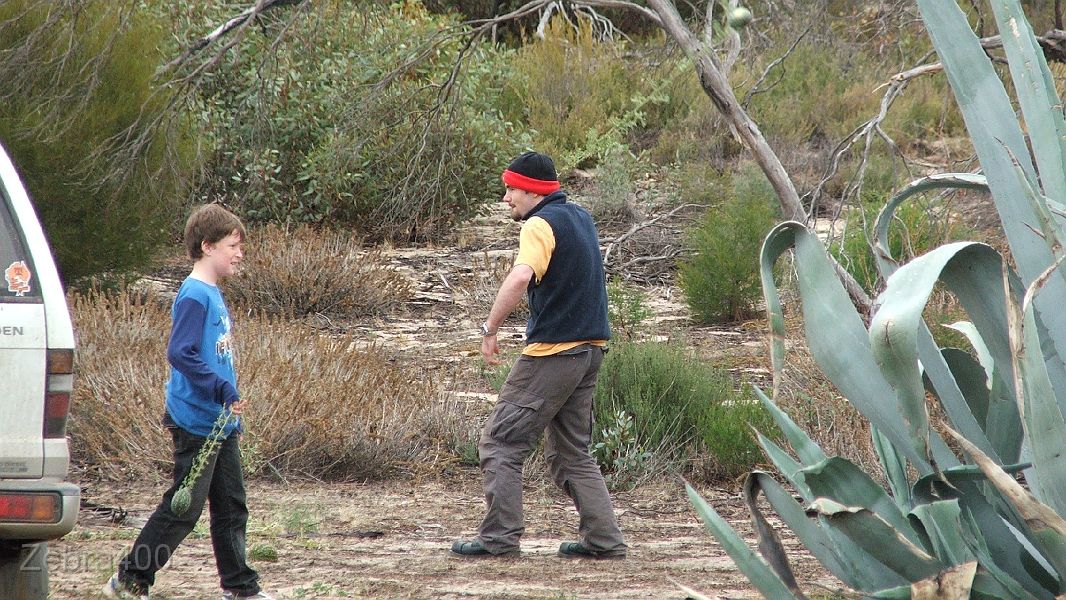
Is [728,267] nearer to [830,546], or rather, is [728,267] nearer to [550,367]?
[550,367]

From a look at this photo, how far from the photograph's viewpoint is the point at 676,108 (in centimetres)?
1648

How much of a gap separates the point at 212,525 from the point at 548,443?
5.07 ft

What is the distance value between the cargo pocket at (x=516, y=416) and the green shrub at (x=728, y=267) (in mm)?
5490

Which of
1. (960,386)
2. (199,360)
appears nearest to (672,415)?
(199,360)

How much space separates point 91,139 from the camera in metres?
9.78

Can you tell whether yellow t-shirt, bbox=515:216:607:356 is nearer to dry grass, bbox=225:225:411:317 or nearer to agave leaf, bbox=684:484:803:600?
agave leaf, bbox=684:484:803:600

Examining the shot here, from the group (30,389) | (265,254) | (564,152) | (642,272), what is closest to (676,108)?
(564,152)

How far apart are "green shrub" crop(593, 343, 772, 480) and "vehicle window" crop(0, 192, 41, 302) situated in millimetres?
3772

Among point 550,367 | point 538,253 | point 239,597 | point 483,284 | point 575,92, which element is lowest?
point 239,597

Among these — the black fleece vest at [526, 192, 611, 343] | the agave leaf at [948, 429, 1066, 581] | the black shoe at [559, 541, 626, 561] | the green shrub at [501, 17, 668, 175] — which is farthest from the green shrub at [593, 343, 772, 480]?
the green shrub at [501, 17, 668, 175]

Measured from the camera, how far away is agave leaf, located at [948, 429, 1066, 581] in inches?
88.3

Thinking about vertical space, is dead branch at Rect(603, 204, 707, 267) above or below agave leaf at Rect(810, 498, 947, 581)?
above

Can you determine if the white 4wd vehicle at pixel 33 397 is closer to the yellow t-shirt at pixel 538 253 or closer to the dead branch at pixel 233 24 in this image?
the yellow t-shirt at pixel 538 253

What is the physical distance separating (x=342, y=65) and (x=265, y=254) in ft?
9.06
